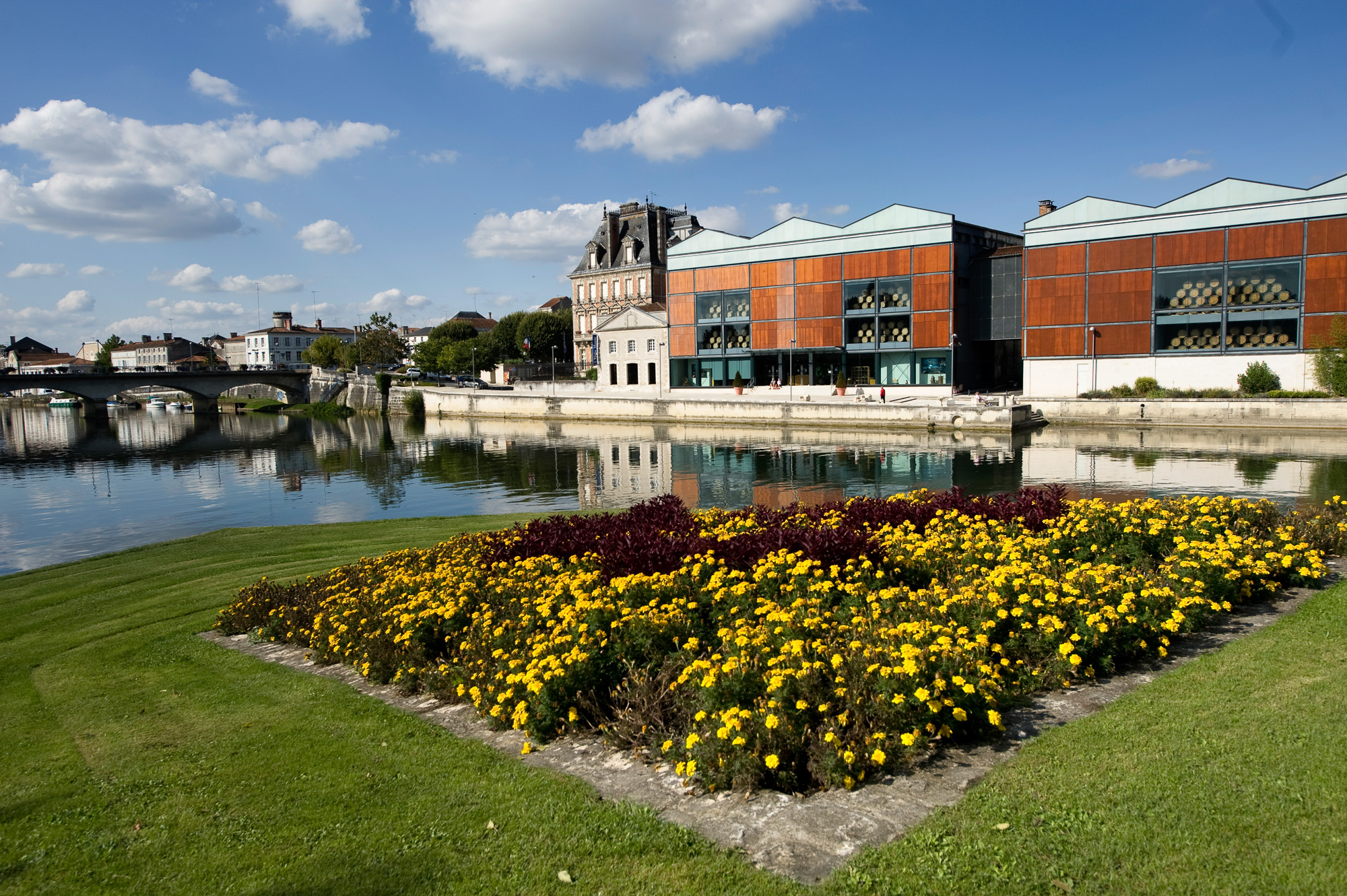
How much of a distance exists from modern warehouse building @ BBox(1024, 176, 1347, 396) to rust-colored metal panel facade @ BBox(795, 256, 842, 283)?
15006 mm

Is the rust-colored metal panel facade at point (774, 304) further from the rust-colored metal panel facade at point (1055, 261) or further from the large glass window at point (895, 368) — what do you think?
the rust-colored metal panel facade at point (1055, 261)

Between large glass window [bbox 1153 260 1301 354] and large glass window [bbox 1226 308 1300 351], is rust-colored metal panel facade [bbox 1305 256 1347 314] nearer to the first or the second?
large glass window [bbox 1153 260 1301 354]

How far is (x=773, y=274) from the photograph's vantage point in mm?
74750

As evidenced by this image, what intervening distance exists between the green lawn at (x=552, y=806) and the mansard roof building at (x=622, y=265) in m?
101

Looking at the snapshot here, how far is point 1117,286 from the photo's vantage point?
5891 centimetres

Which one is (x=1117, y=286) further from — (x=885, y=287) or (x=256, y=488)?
(x=256, y=488)

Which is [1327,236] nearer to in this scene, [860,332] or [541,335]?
[860,332]

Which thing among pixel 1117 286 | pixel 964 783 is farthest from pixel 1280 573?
pixel 1117 286

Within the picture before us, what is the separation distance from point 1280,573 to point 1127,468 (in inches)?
1065

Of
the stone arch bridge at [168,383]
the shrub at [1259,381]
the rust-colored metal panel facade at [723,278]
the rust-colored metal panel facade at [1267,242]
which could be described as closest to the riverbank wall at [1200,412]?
the shrub at [1259,381]

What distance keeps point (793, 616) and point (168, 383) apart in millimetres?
112142

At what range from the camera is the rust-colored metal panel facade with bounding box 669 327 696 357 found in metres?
80.5

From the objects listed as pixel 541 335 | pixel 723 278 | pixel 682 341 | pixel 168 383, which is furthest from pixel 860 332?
pixel 168 383

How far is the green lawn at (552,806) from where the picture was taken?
15.6ft
